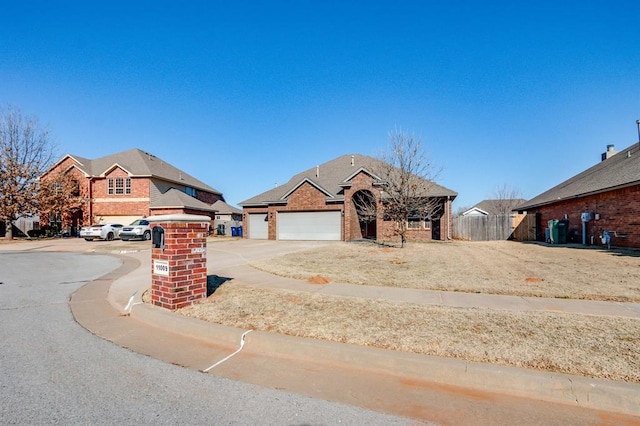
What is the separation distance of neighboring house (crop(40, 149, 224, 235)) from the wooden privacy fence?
23299 mm

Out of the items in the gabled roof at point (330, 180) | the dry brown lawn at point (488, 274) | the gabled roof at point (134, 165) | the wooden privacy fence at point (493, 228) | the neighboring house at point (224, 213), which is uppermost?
the gabled roof at point (134, 165)

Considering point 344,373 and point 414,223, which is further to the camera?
point 414,223

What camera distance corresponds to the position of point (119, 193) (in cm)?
3092

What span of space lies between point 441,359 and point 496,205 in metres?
59.4

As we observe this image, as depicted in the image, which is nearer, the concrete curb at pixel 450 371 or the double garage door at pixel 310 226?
the concrete curb at pixel 450 371

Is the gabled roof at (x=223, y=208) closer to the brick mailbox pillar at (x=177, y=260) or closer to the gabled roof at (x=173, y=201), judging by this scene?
the gabled roof at (x=173, y=201)

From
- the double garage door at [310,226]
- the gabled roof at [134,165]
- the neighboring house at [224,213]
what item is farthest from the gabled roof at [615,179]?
the gabled roof at [134,165]

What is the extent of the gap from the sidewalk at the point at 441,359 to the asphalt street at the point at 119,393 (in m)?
0.42

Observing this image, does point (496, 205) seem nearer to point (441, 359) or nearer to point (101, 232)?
point (101, 232)

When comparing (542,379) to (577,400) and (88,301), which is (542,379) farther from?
(88,301)

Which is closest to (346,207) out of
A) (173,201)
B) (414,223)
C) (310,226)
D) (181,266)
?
(310,226)

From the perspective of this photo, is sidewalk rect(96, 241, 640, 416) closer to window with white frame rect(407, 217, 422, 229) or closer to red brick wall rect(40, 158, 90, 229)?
window with white frame rect(407, 217, 422, 229)

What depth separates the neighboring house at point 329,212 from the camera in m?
22.0

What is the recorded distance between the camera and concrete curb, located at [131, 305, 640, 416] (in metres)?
2.79
